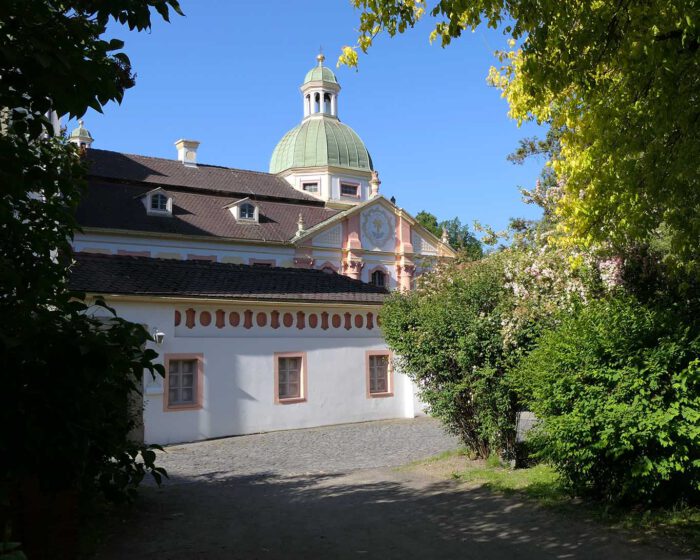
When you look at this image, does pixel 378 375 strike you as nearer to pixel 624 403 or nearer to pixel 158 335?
pixel 158 335

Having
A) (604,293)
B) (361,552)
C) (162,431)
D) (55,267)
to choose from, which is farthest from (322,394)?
(55,267)

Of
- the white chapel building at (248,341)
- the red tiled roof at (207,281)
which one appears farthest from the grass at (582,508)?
the red tiled roof at (207,281)

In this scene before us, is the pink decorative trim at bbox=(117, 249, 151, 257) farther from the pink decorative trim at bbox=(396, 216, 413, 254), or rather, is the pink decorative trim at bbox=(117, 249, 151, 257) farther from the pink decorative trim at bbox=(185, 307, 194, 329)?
the pink decorative trim at bbox=(185, 307, 194, 329)

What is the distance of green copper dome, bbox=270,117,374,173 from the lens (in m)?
50.8

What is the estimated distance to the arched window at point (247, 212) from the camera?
39.4 m

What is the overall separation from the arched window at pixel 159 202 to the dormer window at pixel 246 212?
4041mm

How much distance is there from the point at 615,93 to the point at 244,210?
32.2 metres

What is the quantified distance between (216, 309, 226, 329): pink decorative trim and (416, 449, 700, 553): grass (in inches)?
312

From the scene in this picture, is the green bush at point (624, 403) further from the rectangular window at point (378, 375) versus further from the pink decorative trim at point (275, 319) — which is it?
the rectangular window at point (378, 375)

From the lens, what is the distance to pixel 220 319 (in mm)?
18031

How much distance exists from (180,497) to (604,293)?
6.43 m

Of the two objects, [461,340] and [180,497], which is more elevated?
[461,340]

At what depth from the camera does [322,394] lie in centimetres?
1953

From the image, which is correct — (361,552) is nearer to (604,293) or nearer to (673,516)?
(673,516)
